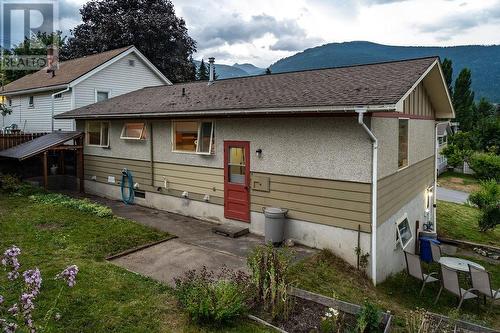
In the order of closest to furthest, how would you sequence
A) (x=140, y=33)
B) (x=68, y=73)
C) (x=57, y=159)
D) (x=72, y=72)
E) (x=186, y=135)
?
1. (x=186, y=135)
2. (x=57, y=159)
3. (x=72, y=72)
4. (x=68, y=73)
5. (x=140, y=33)

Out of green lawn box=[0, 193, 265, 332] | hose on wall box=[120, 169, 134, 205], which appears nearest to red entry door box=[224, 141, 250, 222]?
green lawn box=[0, 193, 265, 332]

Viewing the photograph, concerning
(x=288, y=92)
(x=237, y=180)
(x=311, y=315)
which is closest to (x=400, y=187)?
(x=288, y=92)

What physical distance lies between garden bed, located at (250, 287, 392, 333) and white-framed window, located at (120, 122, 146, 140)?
8.49 metres

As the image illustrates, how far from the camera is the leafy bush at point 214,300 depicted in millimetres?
4988

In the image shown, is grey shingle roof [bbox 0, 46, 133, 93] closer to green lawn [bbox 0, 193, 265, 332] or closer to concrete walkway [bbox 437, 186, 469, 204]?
green lawn [bbox 0, 193, 265, 332]

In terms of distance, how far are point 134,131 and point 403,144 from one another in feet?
28.4

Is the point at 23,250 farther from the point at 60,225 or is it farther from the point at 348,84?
the point at 348,84

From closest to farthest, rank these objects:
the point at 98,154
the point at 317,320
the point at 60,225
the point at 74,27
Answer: the point at 317,320
the point at 60,225
the point at 98,154
the point at 74,27

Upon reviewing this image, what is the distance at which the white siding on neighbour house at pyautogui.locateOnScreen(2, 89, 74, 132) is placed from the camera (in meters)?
19.1

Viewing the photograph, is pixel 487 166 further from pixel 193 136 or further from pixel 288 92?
pixel 193 136

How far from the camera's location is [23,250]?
25.0 feet

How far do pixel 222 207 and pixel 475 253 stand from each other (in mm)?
9110

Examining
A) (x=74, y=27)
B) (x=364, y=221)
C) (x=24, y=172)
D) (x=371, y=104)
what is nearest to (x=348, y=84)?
(x=371, y=104)

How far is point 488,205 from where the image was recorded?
16.0 m
